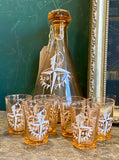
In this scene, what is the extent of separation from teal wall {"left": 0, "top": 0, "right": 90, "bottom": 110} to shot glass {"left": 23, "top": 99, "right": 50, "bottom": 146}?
40 cm

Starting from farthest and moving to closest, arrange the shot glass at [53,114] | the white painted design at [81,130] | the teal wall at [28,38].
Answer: the teal wall at [28,38] → the shot glass at [53,114] → the white painted design at [81,130]

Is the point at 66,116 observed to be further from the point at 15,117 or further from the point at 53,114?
the point at 15,117

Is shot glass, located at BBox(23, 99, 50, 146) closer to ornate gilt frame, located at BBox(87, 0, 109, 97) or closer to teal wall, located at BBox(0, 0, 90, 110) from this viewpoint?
ornate gilt frame, located at BBox(87, 0, 109, 97)

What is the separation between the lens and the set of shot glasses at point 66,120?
57 centimetres

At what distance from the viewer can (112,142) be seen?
2.05 feet

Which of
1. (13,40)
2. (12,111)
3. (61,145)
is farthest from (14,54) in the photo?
(61,145)

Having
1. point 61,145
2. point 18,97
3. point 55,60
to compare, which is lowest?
point 61,145

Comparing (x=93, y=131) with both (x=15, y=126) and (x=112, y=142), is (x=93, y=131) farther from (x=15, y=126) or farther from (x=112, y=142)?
(x=15, y=126)

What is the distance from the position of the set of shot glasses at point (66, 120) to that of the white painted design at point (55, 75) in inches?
3.6

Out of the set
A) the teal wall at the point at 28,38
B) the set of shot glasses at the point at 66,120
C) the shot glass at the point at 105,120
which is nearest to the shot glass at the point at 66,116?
the set of shot glasses at the point at 66,120

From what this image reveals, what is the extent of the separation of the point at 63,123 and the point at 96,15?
432 mm

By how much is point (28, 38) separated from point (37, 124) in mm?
531

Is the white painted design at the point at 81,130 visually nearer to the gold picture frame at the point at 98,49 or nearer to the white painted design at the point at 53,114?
the white painted design at the point at 53,114

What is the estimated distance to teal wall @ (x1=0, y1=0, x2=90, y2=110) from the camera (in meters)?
0.94
